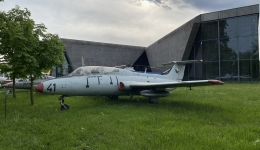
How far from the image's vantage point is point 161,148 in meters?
4.40

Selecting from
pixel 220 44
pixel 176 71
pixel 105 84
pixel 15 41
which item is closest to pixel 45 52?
pixel 15 41

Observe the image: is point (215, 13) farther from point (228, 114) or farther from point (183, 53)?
point (228, 114)

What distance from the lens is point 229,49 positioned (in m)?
25.8

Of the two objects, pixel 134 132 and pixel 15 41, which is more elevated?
pixel 15 41

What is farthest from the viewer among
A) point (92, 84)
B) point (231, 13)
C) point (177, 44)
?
point (177, 44)

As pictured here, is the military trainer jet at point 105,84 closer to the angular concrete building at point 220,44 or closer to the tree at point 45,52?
the tree at point 45,52

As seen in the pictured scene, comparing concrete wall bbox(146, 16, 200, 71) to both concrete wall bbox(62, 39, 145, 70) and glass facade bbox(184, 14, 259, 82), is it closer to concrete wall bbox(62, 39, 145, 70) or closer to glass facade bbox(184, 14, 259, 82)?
glass facade bbox(184, 14, 259, 82)

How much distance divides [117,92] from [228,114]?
17.6 feet

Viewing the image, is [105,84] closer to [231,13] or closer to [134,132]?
[134,132]

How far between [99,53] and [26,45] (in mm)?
31998

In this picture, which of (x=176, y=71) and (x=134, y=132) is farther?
(x=176, y=71)

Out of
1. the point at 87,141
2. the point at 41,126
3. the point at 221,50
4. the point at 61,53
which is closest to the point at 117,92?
the point at 61,53

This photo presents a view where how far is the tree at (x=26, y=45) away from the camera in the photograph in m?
9.41

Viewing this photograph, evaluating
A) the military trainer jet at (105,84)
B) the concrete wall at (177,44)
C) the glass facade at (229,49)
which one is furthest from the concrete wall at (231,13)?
the military trainer jet at (105,84)
